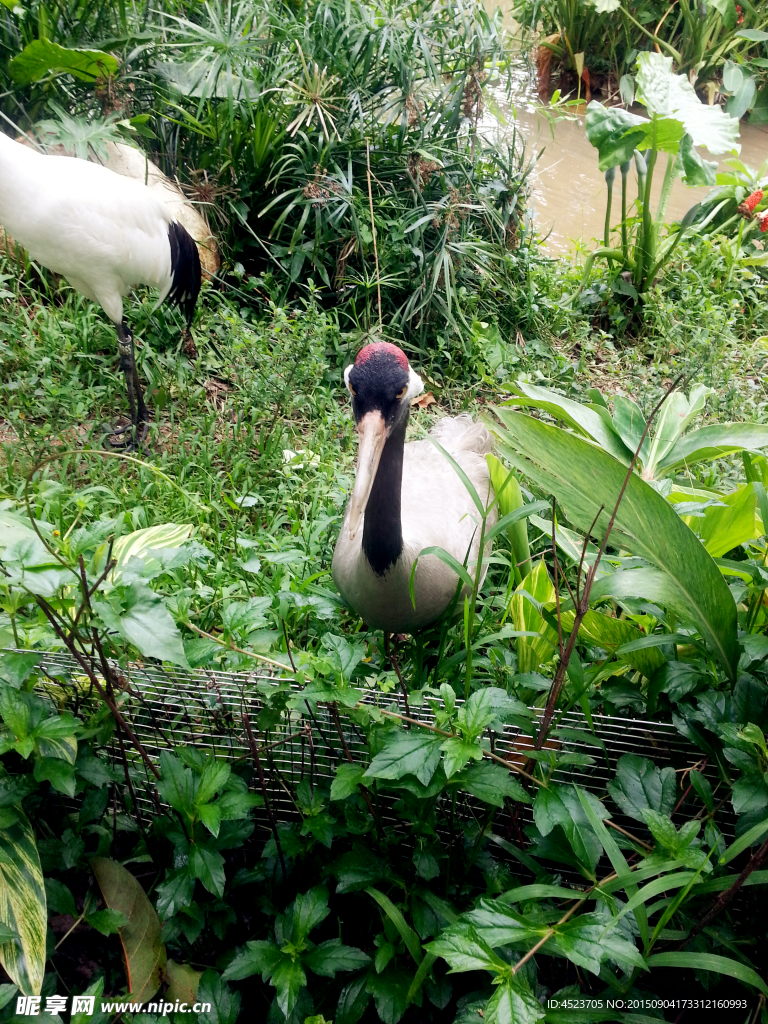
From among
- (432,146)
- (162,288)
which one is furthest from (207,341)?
(432,146)

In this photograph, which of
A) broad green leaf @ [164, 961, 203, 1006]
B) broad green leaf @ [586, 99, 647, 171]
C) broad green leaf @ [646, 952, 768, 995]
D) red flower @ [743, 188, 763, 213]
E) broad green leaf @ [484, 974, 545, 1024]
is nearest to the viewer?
broad green leaf @ [484, 974, 545, 1024]

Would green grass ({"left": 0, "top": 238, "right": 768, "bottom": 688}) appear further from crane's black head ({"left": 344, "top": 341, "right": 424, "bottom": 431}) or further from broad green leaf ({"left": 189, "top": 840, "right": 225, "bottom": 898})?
broad green leaf ({"left": 189, "top": 840, "right": 225, "bottom": 898})

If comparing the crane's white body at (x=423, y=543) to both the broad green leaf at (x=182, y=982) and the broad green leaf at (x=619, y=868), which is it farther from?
the broad green leaf at (x=182, y=982)

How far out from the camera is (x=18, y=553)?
1.22 metres

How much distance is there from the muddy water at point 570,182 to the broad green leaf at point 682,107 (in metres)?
1.00

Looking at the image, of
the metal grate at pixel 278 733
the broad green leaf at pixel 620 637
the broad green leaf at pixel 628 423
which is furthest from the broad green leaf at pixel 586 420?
the metal grate at pixel 278 733

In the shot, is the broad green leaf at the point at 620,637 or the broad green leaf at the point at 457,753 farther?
the broad green leaf at the point at 620,637

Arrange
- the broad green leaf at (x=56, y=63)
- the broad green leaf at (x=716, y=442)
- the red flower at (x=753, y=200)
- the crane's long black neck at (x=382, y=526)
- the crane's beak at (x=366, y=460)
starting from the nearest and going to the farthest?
the crane's beak at (x=366, y=460), the crane's long black neck at (x=382, y=526), the broad green leaf at (x=716, y=442), the broad green leaf at (x=56, y=63), the red flower at (x=753, y=200)

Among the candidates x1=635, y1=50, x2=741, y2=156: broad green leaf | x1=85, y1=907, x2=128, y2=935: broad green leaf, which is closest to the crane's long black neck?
x1=85, y1=907, x2=128, y2=935: broad green leaf

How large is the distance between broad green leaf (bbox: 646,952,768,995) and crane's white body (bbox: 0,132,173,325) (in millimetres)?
3278

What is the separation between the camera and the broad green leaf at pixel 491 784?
1.23 m

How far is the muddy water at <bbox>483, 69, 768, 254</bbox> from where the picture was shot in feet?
19.0

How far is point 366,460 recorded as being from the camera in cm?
181

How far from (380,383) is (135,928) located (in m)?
1.36
